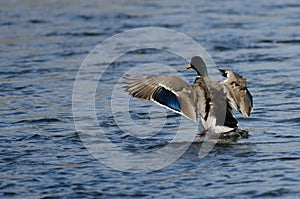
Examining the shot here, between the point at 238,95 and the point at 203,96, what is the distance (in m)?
0.37

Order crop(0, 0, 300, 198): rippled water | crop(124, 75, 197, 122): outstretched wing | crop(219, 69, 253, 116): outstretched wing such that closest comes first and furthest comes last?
crop(0, 0, 300, 198): rippled water → crop(124, 75, 197, 122): outstretched wing → crop(219, 69, 253, 116): outstretched wing

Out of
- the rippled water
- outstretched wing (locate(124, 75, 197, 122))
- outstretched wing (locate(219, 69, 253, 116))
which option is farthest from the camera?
outstretched wing (locate(219, 69, 253, 116))

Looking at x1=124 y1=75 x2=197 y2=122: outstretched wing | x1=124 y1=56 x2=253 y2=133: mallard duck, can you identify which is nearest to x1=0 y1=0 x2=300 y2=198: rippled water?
x1=124 y1=56 x2=253 y2=133: mallard duck

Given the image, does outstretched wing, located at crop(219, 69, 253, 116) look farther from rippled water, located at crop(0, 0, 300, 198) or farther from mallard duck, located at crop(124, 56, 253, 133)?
rippled water, located at crop(0, 0, 300, 198)

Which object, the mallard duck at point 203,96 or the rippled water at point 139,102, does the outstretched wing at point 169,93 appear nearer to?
the mallard duck at point 203,96

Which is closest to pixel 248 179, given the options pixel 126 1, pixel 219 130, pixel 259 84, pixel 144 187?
pixel 144 187

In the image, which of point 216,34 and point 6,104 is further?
point 216,34

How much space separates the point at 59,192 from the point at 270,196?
5.62 ft

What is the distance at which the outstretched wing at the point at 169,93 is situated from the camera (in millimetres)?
7523

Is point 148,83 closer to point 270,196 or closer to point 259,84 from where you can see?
point 270,196

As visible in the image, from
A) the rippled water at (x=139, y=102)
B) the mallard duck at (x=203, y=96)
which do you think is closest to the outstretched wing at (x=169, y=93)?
the mallard duck at (x=203, y=96)

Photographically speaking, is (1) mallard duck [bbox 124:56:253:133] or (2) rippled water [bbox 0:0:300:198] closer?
(2) rippled water [bbox 0:0:300:198]

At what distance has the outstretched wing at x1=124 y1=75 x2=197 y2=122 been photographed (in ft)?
24.7

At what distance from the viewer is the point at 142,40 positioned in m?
13.8
